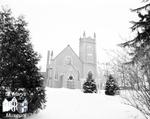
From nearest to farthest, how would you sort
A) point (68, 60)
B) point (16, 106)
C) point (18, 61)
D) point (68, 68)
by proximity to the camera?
1. point (18, 61)
2. point (16, 106)
3. point (68, 68)
4. point (68, 60)

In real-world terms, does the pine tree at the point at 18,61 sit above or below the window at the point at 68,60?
below

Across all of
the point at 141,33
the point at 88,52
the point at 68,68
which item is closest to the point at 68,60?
the point at 68,68

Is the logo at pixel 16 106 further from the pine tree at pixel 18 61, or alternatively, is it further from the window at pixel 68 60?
the window at pixel 68 60

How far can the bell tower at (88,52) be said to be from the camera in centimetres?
3847

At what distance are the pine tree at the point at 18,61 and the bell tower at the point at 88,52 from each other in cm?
2971

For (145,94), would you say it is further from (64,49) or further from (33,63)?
(64,49)

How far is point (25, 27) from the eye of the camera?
8.84 meters

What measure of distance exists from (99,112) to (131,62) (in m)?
7.32

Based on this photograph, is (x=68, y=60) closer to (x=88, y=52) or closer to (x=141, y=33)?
(x=88, y=52)

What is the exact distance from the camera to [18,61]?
7941mm

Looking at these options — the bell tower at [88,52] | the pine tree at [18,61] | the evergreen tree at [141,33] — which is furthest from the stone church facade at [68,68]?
the evergreen tree at [141,33]

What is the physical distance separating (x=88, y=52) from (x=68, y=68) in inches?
314

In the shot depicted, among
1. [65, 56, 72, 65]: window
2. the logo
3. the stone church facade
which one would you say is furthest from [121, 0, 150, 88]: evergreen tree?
[65, 56, 72, 65]: window

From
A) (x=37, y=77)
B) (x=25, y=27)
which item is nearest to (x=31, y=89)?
(x=37, y=77)
